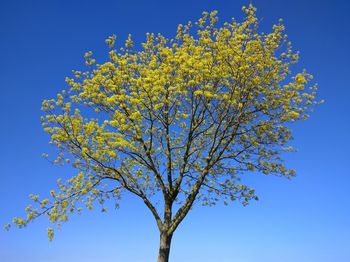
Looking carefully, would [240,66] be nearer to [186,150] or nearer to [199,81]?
[199,81]

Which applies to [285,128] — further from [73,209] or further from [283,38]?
[73,209]

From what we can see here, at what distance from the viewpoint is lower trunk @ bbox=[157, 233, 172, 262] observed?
26109 mm

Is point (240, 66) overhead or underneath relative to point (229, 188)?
overhead

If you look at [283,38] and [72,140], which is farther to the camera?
[283,38]

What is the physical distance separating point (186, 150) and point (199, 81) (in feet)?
14.6

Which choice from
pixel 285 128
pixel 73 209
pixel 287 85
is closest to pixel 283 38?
pixel 287 85

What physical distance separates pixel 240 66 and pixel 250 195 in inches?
314

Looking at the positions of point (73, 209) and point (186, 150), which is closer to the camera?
point (73, 209)

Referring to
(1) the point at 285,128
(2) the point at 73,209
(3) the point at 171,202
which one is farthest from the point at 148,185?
(1) the point at 285,128

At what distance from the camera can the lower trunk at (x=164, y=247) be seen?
26109 mm

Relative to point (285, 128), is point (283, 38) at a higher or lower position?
higher

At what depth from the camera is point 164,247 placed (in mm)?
26391

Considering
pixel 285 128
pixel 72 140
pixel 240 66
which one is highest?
pixel 240 66

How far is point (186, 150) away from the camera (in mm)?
28703
